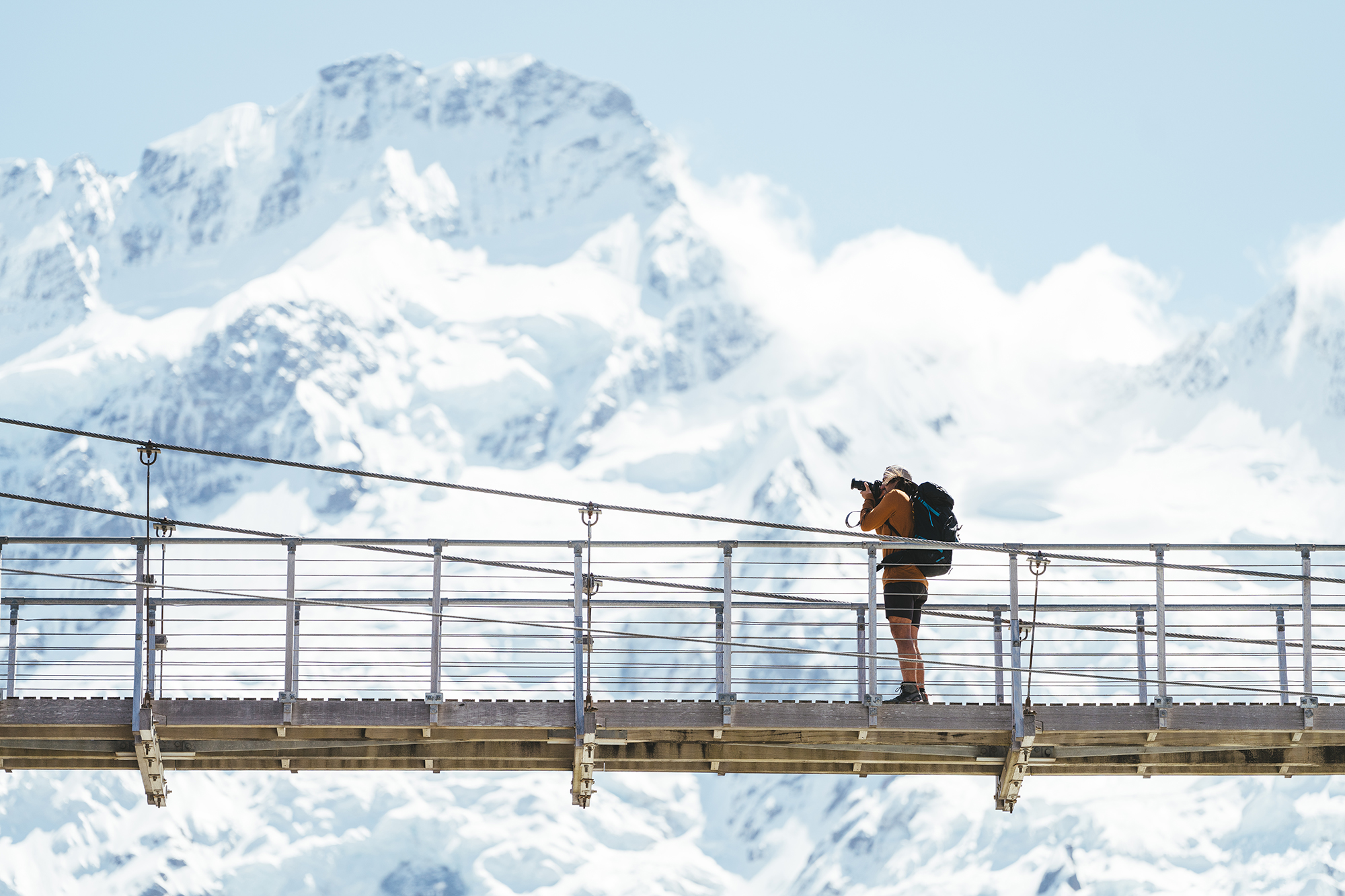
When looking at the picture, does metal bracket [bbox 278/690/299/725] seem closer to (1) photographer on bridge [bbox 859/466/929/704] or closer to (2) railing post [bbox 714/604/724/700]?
(2) railing post [bbox 714/604/724/700]

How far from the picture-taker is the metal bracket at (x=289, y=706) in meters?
12.7

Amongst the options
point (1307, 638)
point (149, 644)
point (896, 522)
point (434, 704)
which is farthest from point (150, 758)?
point (1307, 638)

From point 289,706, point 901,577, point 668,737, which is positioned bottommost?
point 668,737

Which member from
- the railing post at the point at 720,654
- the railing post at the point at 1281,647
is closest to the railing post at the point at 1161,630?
the railing post at the point at 1281,647

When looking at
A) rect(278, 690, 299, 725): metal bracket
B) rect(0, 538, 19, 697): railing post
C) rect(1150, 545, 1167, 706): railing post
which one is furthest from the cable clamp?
rect(0, 538, 19, 697): railing post

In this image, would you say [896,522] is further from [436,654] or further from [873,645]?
[436,654]

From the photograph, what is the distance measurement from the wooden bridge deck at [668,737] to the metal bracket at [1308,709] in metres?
0.02

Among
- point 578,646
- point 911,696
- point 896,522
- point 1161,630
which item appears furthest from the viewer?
point 911,696

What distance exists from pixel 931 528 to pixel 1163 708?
7.12 feet

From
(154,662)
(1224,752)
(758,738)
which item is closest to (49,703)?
(154,662)

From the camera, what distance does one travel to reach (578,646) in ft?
41.2

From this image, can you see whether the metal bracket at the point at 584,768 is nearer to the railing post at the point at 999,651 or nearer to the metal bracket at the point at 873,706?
the metal bracket at the point at 873,706

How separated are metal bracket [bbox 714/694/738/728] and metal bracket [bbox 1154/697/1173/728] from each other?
10.1 ft

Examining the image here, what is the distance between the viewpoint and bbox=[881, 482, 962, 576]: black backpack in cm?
1295
